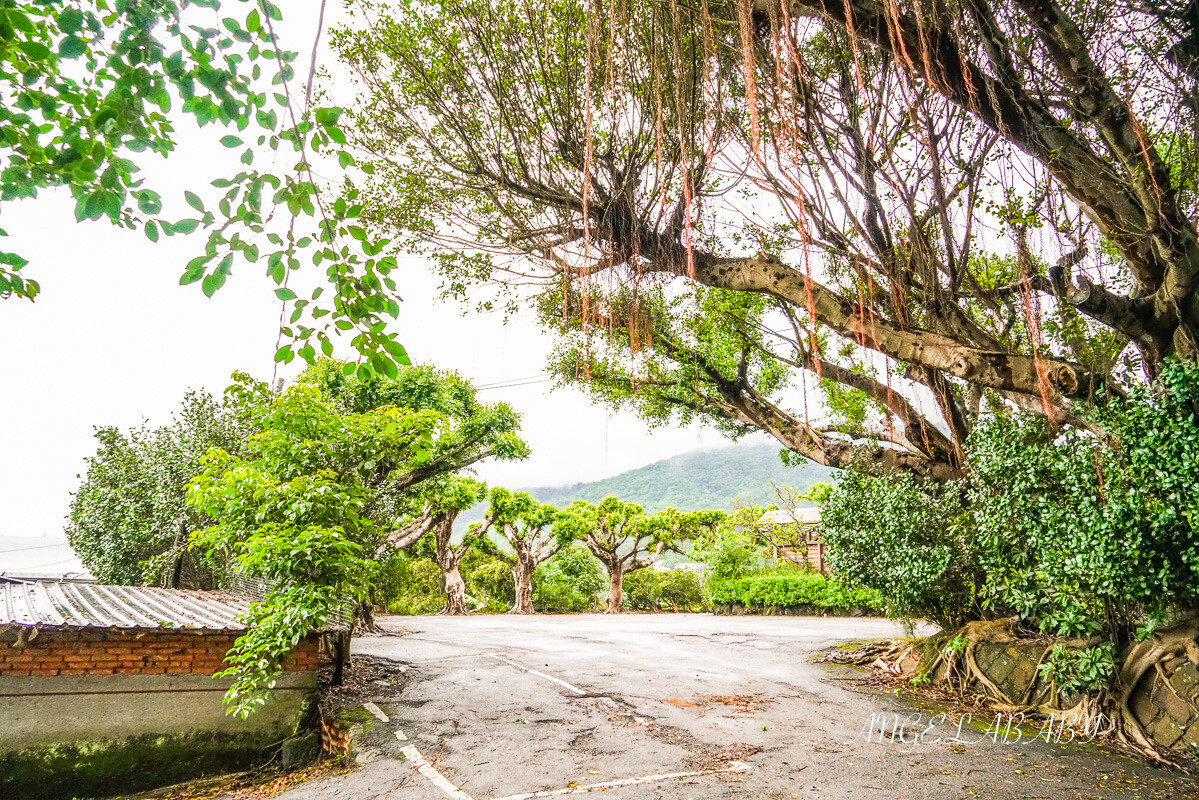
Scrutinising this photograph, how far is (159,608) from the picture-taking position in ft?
23.7

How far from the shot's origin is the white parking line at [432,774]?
4801 mm

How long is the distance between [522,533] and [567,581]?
3.59 meters

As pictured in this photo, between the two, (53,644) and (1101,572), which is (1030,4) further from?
(53,644)

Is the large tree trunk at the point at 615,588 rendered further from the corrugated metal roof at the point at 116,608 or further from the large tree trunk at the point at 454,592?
the corrugated metal roof at the point at 116,608

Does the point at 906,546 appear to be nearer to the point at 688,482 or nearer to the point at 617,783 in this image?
the point at 617,783

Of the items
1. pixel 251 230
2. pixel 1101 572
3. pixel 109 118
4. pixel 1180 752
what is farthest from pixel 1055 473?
pixel 109 118

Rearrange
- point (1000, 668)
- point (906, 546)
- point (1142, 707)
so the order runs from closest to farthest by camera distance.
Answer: point (1142, 707), point (1000, 668), point (906, 546)

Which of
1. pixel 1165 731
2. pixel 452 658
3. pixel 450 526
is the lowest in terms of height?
pixel 452 658

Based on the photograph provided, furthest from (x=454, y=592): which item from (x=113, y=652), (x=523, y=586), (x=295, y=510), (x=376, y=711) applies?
(x=295, y=510)

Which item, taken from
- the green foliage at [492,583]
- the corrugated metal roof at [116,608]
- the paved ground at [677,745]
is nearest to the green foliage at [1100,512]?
the paved ground at [677,745]

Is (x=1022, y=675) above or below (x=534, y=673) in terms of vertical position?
above

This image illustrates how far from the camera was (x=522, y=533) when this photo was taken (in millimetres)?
25172

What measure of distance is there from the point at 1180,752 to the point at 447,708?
7.16 m

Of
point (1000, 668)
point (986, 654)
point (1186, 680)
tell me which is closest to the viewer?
point (1186, 680)
